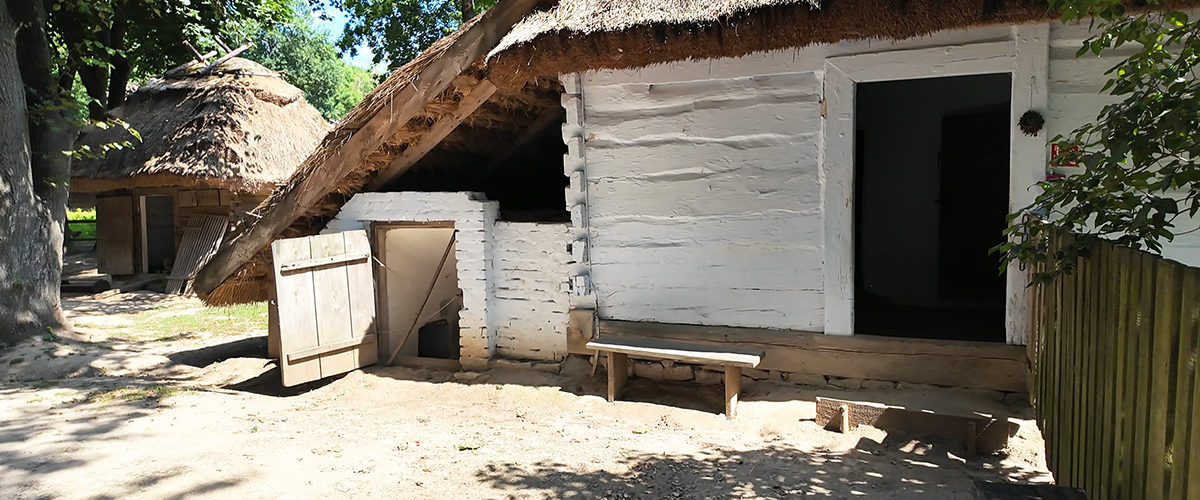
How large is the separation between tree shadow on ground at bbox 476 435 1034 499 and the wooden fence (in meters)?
0.67

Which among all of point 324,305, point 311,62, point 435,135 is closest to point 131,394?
point 324,305

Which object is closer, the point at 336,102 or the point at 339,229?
the point at 339,229

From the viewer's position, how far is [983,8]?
464 centimetres

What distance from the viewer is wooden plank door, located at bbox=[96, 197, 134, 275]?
13.7 meters

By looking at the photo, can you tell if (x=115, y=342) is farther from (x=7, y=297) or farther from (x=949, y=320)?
(x=949, y=320)

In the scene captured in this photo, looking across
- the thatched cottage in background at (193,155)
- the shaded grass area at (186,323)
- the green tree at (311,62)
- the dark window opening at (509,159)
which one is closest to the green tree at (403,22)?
the thatched cottage in background at (193,155)

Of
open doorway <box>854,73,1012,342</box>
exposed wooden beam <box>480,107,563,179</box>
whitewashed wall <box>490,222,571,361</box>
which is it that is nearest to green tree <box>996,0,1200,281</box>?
whitewashed wall <box>490,222,571,361</box>

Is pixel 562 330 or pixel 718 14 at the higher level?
pixel 718 14

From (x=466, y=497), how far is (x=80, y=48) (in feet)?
24.6

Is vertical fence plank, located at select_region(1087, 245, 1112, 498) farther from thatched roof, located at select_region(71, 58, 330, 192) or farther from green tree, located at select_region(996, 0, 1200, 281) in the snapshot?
thatched roof, located at select_region(71, 58, 330, 192)

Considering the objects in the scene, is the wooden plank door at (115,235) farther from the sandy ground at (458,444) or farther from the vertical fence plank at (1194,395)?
the vertical fence plank at (1194,395)

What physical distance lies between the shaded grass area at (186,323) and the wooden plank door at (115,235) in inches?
114

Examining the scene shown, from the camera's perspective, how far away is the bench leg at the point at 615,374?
19.3 ft

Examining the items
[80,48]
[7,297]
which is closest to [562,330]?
[7,297]
